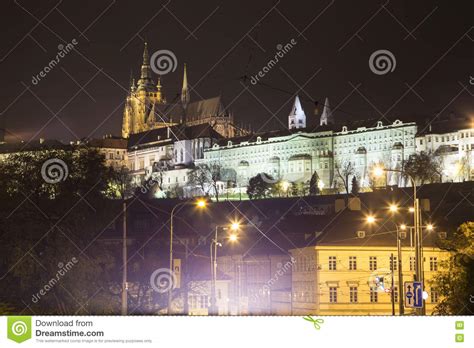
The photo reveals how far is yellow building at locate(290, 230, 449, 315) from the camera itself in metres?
30.9

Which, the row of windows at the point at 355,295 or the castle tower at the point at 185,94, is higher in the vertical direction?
the castle tower at the point at 185,94

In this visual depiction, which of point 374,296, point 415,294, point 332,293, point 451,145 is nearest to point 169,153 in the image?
point 451,145

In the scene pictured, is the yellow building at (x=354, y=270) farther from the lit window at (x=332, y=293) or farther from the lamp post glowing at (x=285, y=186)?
the lamp post glowing at (x=285, y=186)

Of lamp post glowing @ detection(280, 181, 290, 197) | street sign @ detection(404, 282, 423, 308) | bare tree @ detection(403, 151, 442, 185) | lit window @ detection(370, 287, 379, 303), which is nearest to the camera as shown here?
street sign @ detection(404, 282, 423, 308)

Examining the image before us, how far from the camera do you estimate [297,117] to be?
162m

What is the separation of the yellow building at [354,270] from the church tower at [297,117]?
417 ft

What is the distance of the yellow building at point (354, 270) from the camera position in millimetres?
30891

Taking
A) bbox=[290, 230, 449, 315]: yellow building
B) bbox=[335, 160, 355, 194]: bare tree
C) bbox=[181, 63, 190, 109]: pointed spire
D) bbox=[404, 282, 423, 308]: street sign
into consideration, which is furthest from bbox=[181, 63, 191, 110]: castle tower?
bbox=[404, 282, 423, 308]: street sign

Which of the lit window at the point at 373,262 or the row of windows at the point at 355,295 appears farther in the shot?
the lit window at the point at 373,262

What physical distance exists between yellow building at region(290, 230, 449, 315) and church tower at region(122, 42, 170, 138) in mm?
145231

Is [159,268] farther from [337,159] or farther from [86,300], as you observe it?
[337,159]

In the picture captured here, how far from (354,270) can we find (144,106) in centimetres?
15315

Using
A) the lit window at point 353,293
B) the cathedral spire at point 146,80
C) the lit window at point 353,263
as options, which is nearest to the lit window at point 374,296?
the lit window at point 353,293

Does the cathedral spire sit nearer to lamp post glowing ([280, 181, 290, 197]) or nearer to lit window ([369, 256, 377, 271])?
lamp post glowing ([280, 181, 290, 197])
